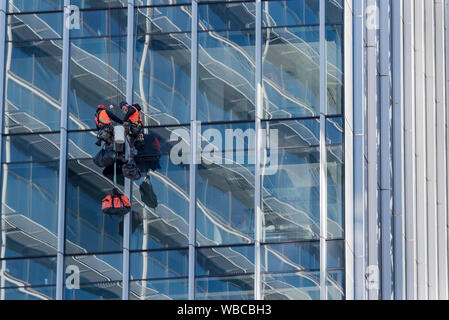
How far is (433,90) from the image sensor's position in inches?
2852

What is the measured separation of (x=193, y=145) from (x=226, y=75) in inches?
84.0

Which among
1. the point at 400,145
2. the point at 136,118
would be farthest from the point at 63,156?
the point at 400,145

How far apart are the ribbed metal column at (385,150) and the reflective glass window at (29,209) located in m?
9.72

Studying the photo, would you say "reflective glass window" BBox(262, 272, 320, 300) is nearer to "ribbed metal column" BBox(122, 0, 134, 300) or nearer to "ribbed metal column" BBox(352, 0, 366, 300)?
"ribbed metal column" BBox(352, 0, 366, 300)

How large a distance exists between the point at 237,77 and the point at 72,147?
479 centimetres

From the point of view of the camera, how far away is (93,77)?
58594 mm

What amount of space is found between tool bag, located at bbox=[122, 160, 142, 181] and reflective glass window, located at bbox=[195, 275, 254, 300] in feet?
10.4

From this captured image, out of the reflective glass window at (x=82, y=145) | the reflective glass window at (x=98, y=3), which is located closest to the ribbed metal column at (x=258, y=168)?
the reflective glass window at (x=98, y=3)

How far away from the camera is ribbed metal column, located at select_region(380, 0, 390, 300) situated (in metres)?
61.4

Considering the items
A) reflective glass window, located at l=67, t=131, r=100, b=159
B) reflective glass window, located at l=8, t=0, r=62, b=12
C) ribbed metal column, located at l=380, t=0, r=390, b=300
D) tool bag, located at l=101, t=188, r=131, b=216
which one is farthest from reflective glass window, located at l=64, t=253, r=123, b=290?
ribbed metal column, located at l=380, t=0, r=390, b=300

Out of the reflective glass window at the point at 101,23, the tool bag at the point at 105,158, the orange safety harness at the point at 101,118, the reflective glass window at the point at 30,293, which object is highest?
the reflective glass window at the point at 101,23

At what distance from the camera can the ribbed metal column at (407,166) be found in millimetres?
63594

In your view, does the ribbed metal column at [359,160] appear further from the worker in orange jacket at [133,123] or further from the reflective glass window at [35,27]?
the reflective glass window at [35,27]

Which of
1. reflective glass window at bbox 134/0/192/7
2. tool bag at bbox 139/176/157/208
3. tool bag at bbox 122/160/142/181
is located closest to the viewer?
tool bag at bbox 122/160/142/181
